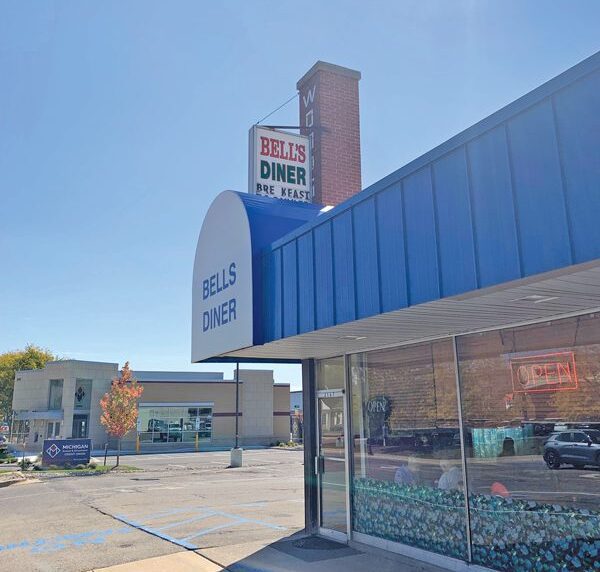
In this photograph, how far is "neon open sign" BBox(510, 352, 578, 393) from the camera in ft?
21.2

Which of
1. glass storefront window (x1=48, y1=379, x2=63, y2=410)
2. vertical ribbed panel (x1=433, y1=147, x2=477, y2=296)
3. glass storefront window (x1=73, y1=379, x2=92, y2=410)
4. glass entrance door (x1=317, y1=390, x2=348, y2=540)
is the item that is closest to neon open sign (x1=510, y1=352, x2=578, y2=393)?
vertical ribbed panel (x1=433, y1=147, x2=477, y2=296)

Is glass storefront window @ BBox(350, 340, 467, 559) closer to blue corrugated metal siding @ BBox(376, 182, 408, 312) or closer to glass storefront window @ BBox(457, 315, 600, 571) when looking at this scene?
glass storefront window @ BBox(457, 315, 600, 571)

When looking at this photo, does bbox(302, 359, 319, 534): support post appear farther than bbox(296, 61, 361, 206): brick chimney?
No

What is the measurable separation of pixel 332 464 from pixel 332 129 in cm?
659

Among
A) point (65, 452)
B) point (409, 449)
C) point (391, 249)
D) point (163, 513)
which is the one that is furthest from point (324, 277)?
point (65, 452)

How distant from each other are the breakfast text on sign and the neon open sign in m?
4.04

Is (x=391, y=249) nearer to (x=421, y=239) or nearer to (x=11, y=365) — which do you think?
(x=421, y=239)

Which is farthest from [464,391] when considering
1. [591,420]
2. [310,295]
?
[310,295]

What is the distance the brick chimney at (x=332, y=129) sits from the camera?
11.8 metres

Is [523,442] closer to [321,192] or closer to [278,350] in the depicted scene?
[278,350]

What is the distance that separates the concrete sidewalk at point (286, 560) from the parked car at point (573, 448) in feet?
7.31

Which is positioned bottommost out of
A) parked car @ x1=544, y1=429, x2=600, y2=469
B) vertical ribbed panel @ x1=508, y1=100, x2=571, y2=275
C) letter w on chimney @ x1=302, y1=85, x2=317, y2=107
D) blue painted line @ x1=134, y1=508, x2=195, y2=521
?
blue painted line @ x1=134, y1=508, x2=195, y2=521

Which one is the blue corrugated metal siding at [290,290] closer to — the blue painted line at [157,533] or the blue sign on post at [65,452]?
the blue painted line at [157,533]

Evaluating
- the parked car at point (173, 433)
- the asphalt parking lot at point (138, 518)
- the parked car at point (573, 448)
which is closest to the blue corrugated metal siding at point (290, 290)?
the parked car at point (573, 448)
